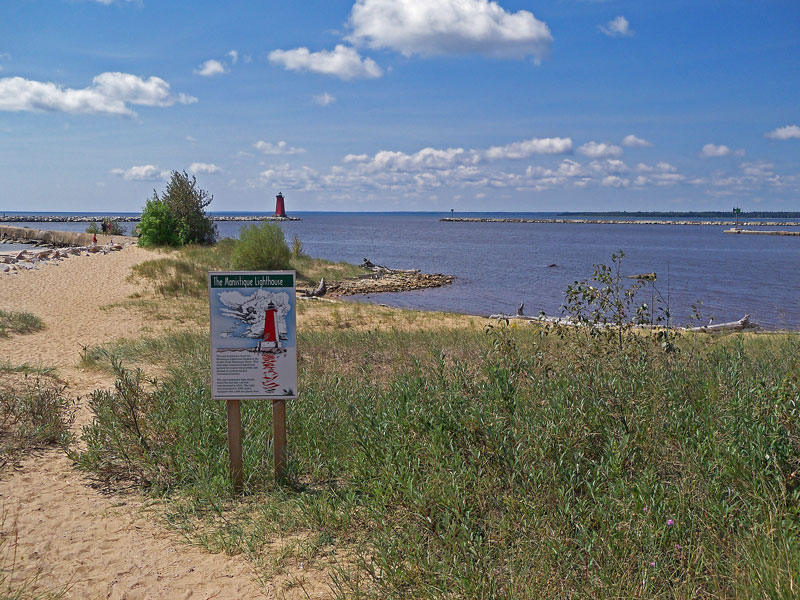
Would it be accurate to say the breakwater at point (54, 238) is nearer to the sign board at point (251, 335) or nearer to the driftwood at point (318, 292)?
the driftwood at point (318, 292)

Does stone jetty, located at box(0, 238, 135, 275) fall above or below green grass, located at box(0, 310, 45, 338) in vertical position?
above

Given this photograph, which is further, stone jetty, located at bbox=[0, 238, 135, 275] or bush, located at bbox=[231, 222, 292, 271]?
bush, located at bbox=[231, 222, 292, 271]

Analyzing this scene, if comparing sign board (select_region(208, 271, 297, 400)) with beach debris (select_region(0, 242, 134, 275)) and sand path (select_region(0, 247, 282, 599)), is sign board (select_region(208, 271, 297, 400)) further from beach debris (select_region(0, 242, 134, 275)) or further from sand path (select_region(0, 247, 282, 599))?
beach debris (select_region(0, 242, 134, 275))

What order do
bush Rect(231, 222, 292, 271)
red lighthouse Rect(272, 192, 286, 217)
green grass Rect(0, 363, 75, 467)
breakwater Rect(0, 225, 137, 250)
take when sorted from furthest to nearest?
red lighthouse Rect(272, 192, 286, 217), breakwater Rect(0, 225, 137, 250), bush Rect(231, 222, 292, 271), green grass Rect(0, 363, 75, 467)

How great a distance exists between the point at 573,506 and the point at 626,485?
36 cm

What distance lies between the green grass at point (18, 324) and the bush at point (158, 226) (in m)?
24.5

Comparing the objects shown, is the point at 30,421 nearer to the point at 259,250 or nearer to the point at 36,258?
the point at 259,250

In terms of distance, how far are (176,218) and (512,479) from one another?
38253 mm

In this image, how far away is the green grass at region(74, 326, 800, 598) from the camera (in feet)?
11.2

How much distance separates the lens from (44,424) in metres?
6.73

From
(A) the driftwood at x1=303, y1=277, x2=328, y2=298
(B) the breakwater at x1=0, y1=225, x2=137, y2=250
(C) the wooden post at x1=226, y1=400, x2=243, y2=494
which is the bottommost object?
(A) the driftwood at x1=303, y1=277, x2=328, y2=298

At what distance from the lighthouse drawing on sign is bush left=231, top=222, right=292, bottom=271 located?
23.6m

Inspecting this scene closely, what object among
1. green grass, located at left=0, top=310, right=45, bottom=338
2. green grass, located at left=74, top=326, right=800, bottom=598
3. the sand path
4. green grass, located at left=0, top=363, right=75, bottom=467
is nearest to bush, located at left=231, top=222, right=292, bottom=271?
green grass, located at left=0, top=310, right=45, bottom=338

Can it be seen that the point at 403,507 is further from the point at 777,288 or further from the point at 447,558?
the point at 777,288
